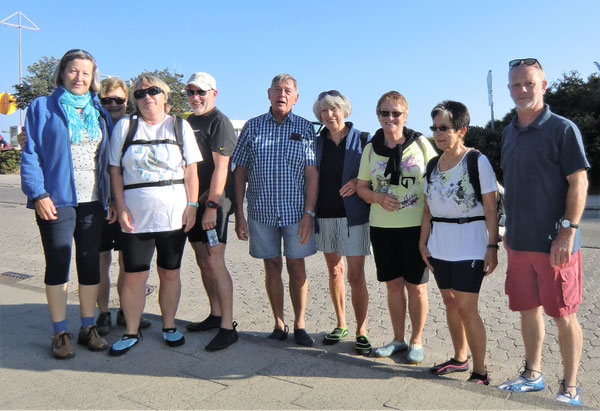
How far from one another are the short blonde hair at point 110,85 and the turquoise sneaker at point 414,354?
3.21 metres

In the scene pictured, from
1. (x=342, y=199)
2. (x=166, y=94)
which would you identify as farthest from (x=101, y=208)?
(x=342, y=199)

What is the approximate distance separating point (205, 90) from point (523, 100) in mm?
2367

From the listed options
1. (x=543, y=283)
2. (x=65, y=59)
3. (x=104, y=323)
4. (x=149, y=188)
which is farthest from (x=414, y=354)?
(x=65, y=59)

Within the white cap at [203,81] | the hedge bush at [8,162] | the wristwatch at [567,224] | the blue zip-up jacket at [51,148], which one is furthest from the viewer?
the hedge bush at [8,162]

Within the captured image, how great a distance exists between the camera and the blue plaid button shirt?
4.23 metres

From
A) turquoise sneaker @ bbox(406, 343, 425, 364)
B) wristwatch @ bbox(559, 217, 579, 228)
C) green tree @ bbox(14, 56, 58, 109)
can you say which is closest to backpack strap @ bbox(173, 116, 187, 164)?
turquoise sneaker @ bbox(406, 343, 425, 364)

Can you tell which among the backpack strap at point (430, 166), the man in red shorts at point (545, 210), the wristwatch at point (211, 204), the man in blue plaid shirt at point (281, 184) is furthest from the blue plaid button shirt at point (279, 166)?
the man in red shorts at point (545, 210)

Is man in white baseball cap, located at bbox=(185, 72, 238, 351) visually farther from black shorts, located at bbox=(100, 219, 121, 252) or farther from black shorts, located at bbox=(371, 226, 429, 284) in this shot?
black shorts, located at bbox=(371, 226, 429, 284)

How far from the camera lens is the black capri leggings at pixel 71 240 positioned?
12.6ft

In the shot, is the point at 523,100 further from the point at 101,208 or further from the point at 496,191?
the point at 101,208

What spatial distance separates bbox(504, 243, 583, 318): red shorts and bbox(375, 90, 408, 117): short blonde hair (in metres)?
1.25

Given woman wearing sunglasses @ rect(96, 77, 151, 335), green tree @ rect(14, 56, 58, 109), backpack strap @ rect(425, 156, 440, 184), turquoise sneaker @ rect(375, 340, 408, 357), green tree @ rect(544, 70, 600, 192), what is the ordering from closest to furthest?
backpack strap @ rect(425, 156, 440, 184)
turquoise sneaker @ rect(375, 340, 408, 357)
woman wearing sunglasses @ rect(96, 77, 151, 335)
green tree @ rect(544, 70, 600, 192)
green tree @ rect(14, 56, 58, 109)

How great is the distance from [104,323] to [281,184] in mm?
1920

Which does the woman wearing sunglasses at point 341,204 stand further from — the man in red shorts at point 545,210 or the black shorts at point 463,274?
the man in red shorts at point 545,210
